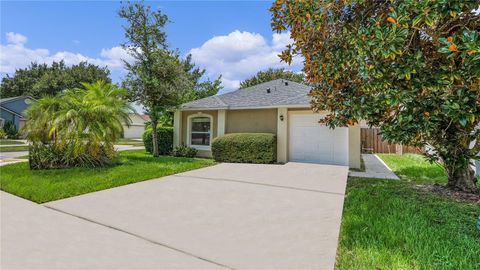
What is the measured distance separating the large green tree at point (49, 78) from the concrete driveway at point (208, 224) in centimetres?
3503

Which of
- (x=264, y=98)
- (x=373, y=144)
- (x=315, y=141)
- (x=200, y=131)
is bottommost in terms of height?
(x=373, y=144)

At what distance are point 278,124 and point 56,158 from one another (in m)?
8.44

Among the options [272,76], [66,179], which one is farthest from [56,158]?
[272,76]

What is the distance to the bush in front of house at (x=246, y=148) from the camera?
10.6 m

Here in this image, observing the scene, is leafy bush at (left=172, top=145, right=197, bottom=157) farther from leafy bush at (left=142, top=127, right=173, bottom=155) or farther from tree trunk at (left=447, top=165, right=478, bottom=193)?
tree trunk at (left=447, top=165, right=478, bottom=193)

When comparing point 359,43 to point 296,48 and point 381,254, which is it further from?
point 381,254

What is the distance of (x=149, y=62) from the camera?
1209cm

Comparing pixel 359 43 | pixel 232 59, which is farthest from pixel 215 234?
pixel 232 59

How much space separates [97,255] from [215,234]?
1418mm

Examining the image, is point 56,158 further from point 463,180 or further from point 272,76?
point 272,76

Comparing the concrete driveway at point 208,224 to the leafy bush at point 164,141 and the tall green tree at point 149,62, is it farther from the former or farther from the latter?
the leafy bush at point 164,141

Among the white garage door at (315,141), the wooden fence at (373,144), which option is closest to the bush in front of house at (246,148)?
the white garage door at (315,141)

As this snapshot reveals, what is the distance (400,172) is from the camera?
913 centimetres

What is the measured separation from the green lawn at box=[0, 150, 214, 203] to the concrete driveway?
21.6 inches
